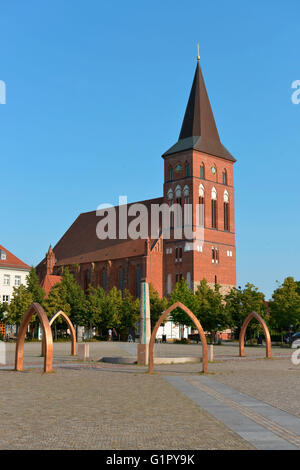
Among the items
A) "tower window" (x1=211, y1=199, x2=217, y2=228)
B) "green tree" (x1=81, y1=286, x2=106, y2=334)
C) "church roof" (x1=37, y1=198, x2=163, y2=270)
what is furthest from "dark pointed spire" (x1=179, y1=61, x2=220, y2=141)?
"green tree" (x1=81, y1=286, x2=106, y2=334)

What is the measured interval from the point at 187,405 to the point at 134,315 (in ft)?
174

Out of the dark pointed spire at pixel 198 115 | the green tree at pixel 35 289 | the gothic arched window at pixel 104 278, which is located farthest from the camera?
the gothic arched window at pixel 104 278

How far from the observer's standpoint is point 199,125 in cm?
7794

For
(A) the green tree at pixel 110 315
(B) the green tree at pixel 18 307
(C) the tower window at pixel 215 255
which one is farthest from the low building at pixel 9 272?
(C) the tower window at pixel 215 255

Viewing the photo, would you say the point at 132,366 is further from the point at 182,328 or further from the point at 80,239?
the point at 80,239

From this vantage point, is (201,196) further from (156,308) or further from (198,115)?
(156,308)

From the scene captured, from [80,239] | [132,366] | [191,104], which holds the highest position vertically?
[191,104]

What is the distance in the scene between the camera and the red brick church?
7362 cm

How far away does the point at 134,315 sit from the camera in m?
63.8

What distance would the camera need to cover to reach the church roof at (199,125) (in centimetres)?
7775

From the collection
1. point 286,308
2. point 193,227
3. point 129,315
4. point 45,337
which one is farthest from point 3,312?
point 45,337

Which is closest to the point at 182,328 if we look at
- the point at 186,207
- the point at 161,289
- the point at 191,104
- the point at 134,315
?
the point at 134,315

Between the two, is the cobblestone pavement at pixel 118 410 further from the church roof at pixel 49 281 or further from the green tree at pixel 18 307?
the church roof at pixel 49 281

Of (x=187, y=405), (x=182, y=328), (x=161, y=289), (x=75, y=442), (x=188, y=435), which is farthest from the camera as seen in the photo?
(x=161, y=289)
